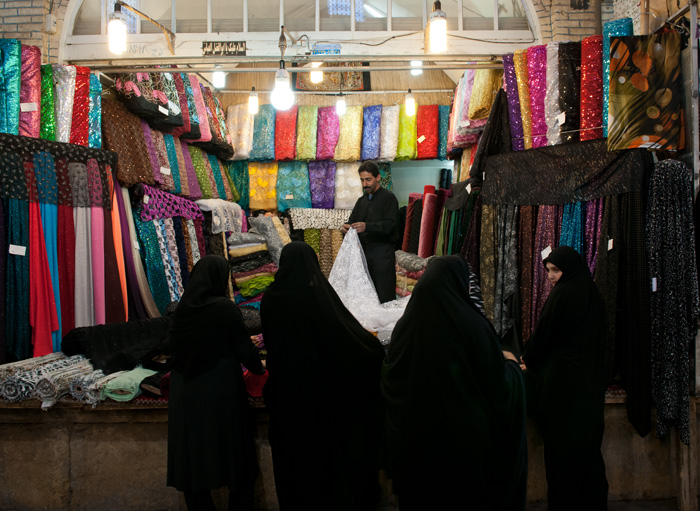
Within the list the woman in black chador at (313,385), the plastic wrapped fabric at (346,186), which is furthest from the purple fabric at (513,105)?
the plastic wrapped fabric at (346,186)

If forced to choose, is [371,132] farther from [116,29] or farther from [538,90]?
[116,29]

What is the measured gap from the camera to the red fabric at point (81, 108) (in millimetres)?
4215

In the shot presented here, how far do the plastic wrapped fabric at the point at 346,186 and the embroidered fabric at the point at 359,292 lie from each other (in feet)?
7.96

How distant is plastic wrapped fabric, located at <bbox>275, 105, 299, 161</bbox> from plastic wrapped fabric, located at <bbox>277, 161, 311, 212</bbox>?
0.52 feet

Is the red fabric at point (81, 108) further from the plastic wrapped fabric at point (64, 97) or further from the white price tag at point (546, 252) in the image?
the white price tag at point (546, 252)

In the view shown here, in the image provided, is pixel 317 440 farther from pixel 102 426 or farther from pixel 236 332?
pixel 102 426

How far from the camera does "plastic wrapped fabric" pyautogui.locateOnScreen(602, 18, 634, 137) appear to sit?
3475mm

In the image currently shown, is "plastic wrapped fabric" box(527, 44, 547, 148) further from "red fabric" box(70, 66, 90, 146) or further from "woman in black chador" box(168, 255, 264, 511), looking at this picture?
"red fabric" box(70, 66, 90, 146)

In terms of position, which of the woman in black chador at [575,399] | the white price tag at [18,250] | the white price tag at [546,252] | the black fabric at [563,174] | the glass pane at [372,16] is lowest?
the woman in black chador at [575,399]

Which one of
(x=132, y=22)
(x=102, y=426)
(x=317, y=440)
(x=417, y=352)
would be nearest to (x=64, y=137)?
(x=132, y=22)

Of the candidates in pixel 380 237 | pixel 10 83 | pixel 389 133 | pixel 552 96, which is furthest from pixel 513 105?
pixel 10 83

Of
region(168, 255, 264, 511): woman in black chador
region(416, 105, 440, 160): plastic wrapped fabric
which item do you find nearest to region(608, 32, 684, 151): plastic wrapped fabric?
region(168, 255, 264, 511): woman in black chador

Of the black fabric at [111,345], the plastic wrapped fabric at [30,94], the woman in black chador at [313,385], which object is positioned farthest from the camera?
the plastic wrapped fabric at [30,94]

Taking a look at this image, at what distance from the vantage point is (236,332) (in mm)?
2584
